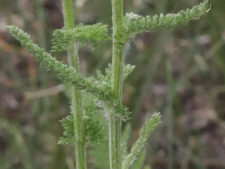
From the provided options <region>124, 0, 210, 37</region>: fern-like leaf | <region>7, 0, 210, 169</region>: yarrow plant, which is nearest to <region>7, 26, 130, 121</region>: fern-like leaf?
<region>7, 0, 210, 169</region>: yarrow plant

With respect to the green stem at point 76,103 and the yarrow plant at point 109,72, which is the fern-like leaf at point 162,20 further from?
the green stem at point 76,103

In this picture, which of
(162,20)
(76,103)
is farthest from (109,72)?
(162,20)

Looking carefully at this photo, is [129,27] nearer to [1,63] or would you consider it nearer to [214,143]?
[214,143]

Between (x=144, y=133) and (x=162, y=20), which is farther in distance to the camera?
(x=144, y=133)

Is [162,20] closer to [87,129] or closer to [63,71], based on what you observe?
[63,71]

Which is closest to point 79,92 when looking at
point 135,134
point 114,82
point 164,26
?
point 114,82

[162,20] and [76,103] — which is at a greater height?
[162,20]
